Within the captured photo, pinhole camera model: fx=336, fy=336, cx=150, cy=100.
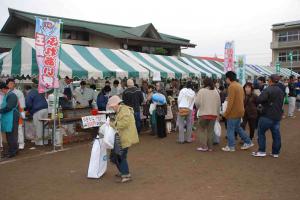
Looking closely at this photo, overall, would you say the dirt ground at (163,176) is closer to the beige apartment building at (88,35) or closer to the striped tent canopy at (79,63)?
the striped tent canopy at (79,63)

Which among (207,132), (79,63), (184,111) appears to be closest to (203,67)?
(79,63)

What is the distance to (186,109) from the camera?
28.7 ft

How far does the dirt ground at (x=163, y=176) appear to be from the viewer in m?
4.91

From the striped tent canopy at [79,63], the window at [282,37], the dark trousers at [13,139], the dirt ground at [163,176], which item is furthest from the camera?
the window at [282,37]

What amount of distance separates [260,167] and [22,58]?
6947 mm

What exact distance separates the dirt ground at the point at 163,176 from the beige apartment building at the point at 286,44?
44486 millimetres

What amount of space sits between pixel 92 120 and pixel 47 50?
2.19 metres

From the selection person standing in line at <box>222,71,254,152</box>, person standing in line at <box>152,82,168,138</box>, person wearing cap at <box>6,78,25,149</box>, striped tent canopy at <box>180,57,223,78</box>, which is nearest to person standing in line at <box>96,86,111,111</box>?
person standing in line at <box>152,82,168,138</box>

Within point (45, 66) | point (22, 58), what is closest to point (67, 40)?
point (22, 58)

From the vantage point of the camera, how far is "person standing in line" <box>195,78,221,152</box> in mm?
7641

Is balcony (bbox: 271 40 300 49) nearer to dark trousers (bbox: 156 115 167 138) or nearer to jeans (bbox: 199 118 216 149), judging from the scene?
dark trousers (bbox: 156 115 167 138)

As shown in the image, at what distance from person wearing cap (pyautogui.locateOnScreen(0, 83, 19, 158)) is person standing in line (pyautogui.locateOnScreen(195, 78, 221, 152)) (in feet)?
13.6

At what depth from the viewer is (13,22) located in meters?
22.1

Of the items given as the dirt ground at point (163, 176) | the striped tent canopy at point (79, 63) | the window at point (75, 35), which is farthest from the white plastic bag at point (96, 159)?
the window at point (75, 35)
